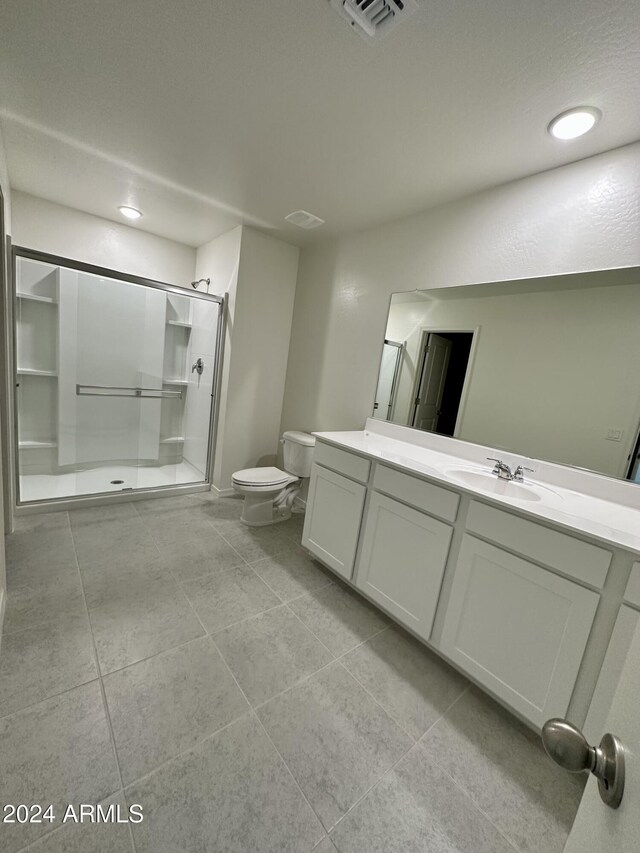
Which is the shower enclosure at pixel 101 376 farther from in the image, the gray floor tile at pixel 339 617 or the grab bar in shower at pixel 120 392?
the gray floor tile at pixel 339 617

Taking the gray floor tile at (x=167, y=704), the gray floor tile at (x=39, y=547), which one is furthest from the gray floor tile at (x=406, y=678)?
the gray floor tile at (x=39, y=547)

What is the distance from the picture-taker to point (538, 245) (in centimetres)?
168

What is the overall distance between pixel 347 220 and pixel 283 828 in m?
3.02

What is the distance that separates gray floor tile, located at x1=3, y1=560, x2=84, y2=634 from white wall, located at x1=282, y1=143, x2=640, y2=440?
6.29ft

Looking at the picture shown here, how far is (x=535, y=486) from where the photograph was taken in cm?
159

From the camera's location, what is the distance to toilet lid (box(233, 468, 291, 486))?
255cm

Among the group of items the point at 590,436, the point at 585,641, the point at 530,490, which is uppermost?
the point at 590,436

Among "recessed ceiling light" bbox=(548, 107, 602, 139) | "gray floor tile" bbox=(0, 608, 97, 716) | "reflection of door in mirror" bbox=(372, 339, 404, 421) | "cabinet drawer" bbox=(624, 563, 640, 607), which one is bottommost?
"gray floor tile" bbox=(0, 608, 97, 716)

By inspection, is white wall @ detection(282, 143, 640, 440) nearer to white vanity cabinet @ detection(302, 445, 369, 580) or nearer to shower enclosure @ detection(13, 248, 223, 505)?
white vanity cabinet @ detection(302, 445, 369, 580)

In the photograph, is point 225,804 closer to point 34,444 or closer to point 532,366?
point 532,366

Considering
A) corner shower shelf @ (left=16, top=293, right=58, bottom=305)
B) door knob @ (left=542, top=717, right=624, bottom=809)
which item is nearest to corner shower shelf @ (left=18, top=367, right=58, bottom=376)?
corner shower shelf @ (left=16, top=293, right=58, bottom=305)

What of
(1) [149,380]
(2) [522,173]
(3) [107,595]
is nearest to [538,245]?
(2) [522,173]

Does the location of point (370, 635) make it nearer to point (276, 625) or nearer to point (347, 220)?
point (276, 625)

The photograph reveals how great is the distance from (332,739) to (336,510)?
1.00 m
